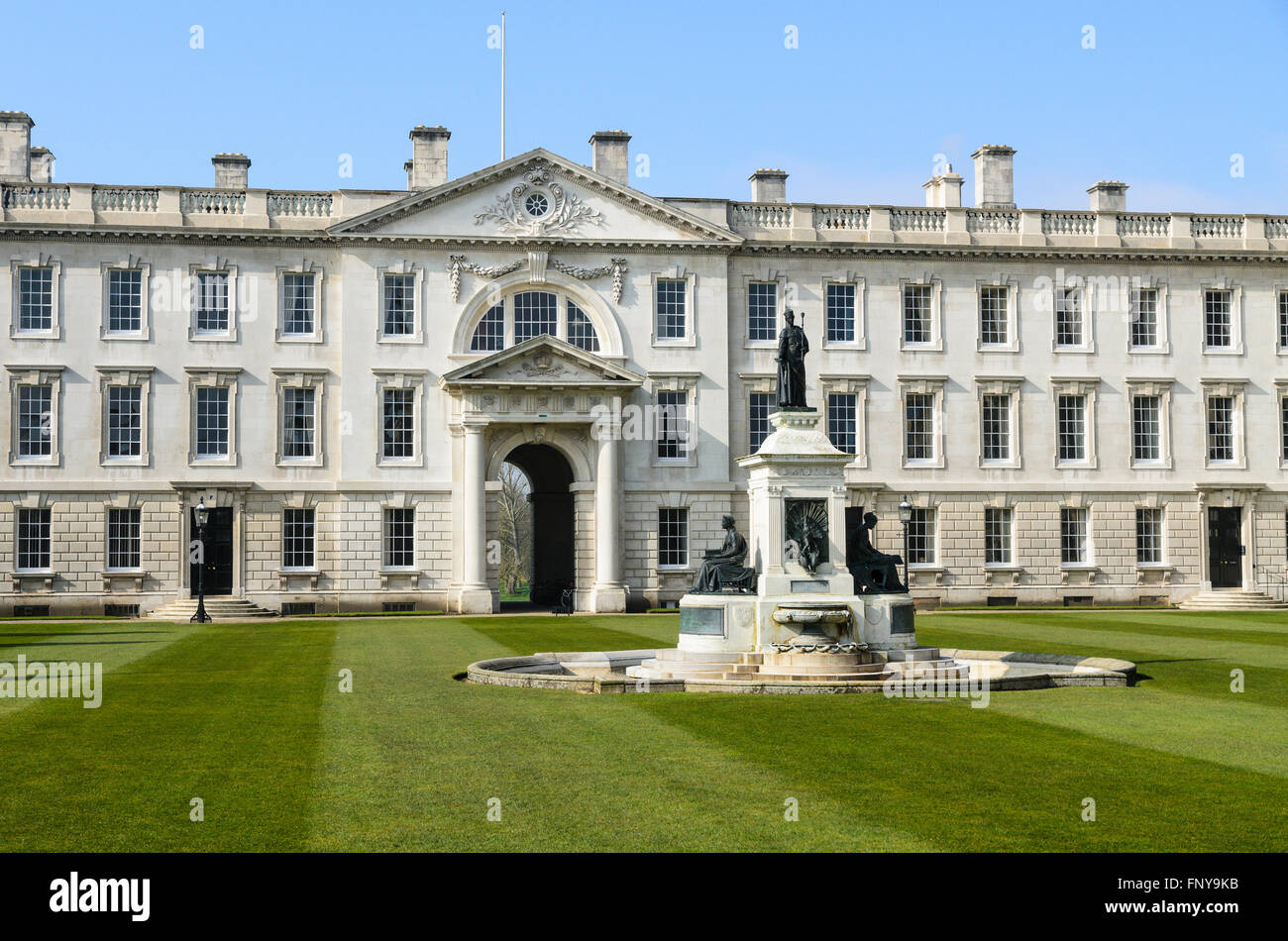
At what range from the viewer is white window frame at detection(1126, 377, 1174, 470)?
170ft

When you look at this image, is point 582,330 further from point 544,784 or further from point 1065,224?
point 544,784

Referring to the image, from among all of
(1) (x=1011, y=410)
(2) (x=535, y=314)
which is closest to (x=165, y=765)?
(2) (x=535, y=314)

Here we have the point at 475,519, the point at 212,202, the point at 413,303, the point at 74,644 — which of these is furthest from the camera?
the point at 413,303

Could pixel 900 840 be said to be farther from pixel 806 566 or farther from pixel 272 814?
pixel 806 566

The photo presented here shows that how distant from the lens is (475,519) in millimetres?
46688

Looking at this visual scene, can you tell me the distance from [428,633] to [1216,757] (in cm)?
2380

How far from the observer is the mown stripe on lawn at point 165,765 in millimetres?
9966

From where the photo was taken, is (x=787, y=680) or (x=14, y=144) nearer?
(x=787, y=680)

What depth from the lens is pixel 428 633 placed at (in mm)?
34344

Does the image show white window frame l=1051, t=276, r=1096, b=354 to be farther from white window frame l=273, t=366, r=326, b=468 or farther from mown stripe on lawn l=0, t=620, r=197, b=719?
mown stripe on lawn l=0, t=620, r=197, b=719

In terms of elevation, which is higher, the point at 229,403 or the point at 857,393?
the point at 857,393

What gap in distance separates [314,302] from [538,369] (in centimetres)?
825

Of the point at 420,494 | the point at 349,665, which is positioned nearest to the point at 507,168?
the point at 420,494

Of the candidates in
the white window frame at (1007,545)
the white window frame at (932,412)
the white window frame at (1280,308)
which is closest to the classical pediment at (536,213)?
the white window frame at (932,412)
